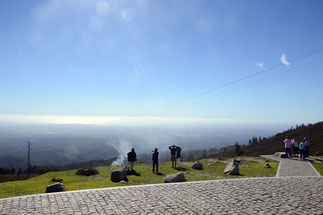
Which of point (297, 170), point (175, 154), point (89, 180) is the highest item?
point (175, 154)

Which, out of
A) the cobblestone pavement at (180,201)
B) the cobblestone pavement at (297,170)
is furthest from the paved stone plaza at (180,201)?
the cobblestone pavement at (297,170)

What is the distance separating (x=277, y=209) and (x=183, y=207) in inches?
129

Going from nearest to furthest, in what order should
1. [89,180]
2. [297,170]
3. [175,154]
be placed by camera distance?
[89,180] → [297,170] → [175,154]

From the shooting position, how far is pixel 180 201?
26.0 ft

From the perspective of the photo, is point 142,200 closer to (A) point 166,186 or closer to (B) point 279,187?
(A) point 166,186

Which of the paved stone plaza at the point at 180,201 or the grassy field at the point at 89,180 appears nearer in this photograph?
the paved stone plaza at the point at 180,201

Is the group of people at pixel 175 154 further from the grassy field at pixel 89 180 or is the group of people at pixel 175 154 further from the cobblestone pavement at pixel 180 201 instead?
the cobblestone pavement at pixel 180 201

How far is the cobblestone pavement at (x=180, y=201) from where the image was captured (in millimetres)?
7004

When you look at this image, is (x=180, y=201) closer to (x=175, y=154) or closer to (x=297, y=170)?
(x=175, y=154)

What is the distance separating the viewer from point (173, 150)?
65.3ft

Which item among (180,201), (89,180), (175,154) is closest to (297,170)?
(175,154)

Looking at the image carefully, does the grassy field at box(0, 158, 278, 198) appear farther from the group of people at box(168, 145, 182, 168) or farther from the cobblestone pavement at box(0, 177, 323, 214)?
the group of people at box(168, 145, 182, 168)

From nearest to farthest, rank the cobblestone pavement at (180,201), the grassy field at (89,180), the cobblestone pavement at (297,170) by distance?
the cobblestone pavement at (180,201), the grassy field at (89,180), the cobblestone pavement at (297,170)

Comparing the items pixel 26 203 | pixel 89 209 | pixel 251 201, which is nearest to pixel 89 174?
pixel 26 203
